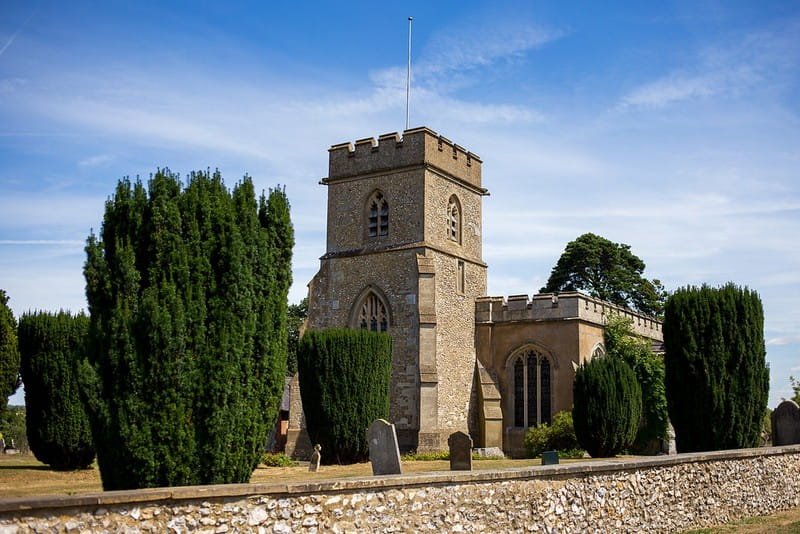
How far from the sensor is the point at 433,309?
28125 mm

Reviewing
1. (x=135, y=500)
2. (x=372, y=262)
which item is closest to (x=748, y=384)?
(x=372, y=262)

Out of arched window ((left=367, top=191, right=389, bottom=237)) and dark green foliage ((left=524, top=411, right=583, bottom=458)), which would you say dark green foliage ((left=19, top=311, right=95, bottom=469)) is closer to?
arched window ((left=367, top=191, right=389, bottom=237))

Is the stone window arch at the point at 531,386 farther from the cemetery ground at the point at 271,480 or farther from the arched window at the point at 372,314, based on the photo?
the cemetery ground at the point at 271,480

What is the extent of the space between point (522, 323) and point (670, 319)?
9.30m

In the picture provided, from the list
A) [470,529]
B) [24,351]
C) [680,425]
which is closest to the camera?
[470,529]

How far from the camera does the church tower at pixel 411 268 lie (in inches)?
1094

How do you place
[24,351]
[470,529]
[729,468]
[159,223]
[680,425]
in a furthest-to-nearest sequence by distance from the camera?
[24,351] → [680,425] → [729,468] → [159,223] → [470,529]

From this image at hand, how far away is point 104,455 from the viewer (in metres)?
10.4

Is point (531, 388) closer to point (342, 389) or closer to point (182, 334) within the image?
point (342, 389)

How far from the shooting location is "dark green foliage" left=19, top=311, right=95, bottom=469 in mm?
21062

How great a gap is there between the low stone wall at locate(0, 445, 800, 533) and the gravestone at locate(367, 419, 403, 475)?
108 centimetres

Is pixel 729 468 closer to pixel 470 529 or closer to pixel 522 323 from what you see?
pixel 470 529

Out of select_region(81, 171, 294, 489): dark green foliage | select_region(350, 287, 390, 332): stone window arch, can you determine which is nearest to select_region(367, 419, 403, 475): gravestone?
select_region(81, 171, 294, 489): dark green foliage

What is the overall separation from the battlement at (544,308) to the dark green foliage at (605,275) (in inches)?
578
